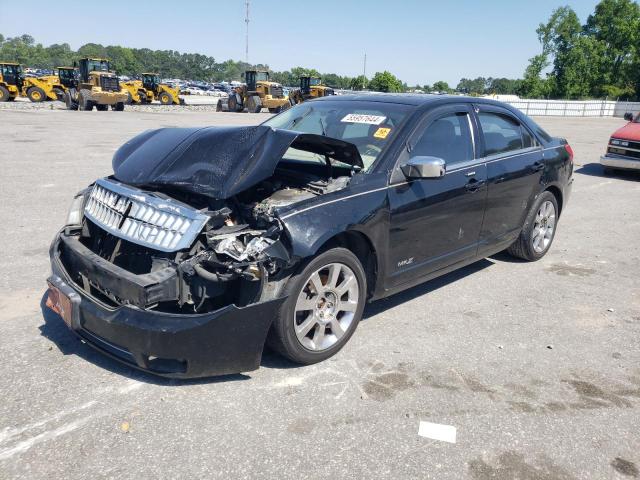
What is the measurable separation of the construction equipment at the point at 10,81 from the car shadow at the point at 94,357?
3384 centimetres

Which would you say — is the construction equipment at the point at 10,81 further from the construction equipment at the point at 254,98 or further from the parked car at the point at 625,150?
the parked car at the point at 625,150

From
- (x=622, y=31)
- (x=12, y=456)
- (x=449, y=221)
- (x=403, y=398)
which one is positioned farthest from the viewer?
(x=622, y=31)

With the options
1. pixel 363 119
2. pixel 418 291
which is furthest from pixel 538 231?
pixel 363 119

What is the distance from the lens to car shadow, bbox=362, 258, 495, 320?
179 inches

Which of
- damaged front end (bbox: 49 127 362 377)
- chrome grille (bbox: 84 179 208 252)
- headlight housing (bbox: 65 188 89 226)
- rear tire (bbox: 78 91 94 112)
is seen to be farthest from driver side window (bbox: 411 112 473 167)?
rear tire (bbox: 78 91 94 112)

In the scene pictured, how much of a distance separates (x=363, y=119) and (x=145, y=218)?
6.49 ft

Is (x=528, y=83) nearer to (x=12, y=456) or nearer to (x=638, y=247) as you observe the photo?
(x=638, y=247)

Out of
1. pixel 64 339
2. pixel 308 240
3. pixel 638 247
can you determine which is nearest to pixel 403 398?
pixel 308 240

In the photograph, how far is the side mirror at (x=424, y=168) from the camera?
12.6ft

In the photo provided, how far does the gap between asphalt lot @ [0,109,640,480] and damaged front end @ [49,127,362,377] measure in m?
0.30

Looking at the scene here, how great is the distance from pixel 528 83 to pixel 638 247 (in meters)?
77.6

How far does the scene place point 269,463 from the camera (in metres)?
2.65

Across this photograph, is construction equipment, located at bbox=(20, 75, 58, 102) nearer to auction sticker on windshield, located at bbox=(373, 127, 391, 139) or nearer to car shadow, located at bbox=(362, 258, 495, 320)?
car shadow, located at bbox=(362, 258, 495, 320)

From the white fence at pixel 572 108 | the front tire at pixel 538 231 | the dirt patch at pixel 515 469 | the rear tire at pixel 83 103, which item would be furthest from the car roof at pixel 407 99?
the white fence at pixel 572 108
